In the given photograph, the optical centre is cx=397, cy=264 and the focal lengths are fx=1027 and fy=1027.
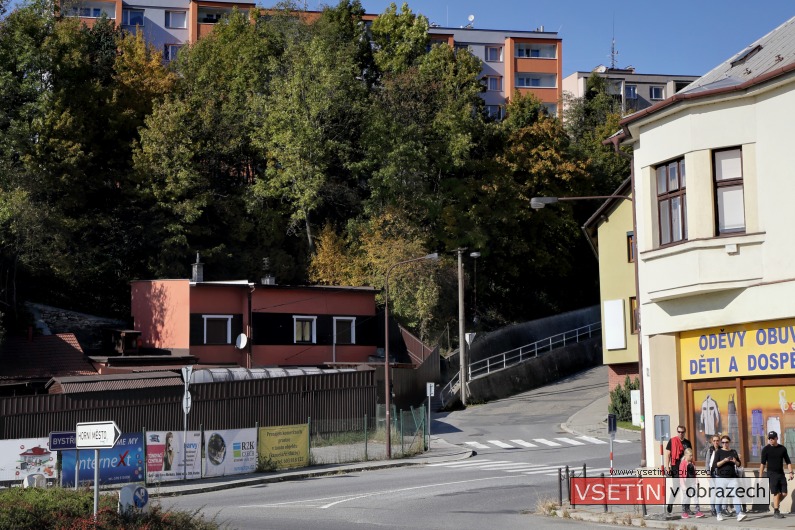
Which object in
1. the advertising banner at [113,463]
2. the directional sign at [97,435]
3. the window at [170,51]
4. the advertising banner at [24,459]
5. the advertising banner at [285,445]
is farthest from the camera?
the window at [170,51]

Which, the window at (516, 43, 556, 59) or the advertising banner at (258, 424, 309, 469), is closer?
the advertising banner at (258, 424, 309, 469)

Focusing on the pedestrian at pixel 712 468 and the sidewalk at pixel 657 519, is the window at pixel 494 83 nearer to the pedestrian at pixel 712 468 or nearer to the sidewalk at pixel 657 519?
the sidewalk at pixel 657 519

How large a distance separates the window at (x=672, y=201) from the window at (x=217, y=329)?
30768 mm

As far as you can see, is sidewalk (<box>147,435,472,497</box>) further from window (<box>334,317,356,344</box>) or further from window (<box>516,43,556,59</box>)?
window (<box>516,43,556,59</box>)

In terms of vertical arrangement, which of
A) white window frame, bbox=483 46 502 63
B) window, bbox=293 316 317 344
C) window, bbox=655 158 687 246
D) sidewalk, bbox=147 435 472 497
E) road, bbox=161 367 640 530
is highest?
white window frame, bbox=483 46 502 63

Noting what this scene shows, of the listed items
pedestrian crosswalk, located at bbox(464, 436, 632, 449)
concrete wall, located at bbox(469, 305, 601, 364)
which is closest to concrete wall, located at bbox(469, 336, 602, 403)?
concrete wall, located at bbox(469, 305, 601, 364)

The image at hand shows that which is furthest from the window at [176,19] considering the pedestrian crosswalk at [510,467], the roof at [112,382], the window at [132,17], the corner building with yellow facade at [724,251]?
the corner building with yellow facade at [724,251]

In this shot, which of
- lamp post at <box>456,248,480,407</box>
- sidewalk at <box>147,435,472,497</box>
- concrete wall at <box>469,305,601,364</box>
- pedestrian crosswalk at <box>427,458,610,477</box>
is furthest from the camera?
concrete wall at <box>469,305,601,364</box>

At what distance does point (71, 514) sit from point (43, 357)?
30.9m

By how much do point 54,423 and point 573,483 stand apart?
19378mm

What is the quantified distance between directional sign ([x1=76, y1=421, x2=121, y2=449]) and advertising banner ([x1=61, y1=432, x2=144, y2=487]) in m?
11.0

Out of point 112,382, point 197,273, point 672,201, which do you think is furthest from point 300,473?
point 197,273

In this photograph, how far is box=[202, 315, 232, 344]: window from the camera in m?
49.4

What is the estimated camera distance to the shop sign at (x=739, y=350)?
67.0ft
